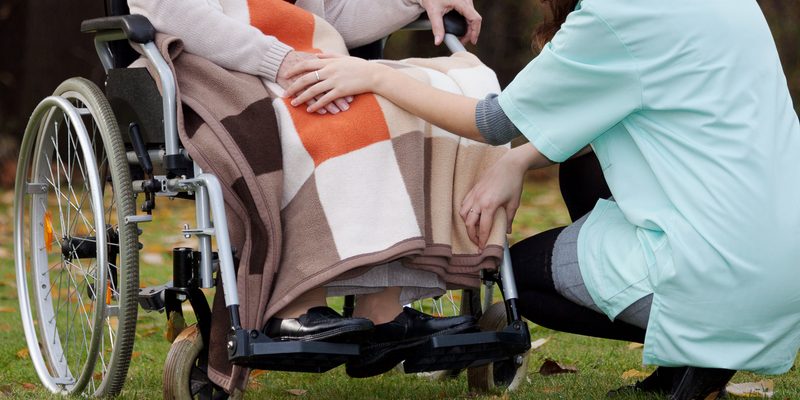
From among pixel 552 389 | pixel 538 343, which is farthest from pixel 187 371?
pixel 538 343

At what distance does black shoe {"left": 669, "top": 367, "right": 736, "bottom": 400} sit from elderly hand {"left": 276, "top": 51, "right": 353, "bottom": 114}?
0.85 metres

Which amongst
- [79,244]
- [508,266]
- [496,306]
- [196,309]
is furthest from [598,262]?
[79,244]

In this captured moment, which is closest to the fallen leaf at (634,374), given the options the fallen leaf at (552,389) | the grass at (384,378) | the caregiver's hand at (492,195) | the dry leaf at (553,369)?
the grass at (384,378)

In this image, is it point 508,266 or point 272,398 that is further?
point 272,398

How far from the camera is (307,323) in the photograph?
2.23 m

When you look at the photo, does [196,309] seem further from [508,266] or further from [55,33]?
[55,33]

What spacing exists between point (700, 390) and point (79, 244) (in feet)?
4.82

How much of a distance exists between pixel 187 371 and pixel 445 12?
43.9 inches

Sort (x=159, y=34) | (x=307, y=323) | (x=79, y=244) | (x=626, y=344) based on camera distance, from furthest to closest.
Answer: (x=626, y=344)
(x=79, y=244)
(x=159, y=34)
(x=307, y=323)

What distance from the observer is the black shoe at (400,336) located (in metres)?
2.33

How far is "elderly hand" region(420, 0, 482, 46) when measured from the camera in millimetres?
2898

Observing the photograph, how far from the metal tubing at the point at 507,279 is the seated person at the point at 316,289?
0.39 ft

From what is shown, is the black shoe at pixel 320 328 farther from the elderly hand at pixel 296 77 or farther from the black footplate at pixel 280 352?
the elderly hand at pixel 296 77

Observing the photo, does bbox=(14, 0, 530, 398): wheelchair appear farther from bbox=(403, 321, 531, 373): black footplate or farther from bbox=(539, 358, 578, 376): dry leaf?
bbox=(539, 358, 578, 376): dry leaf
